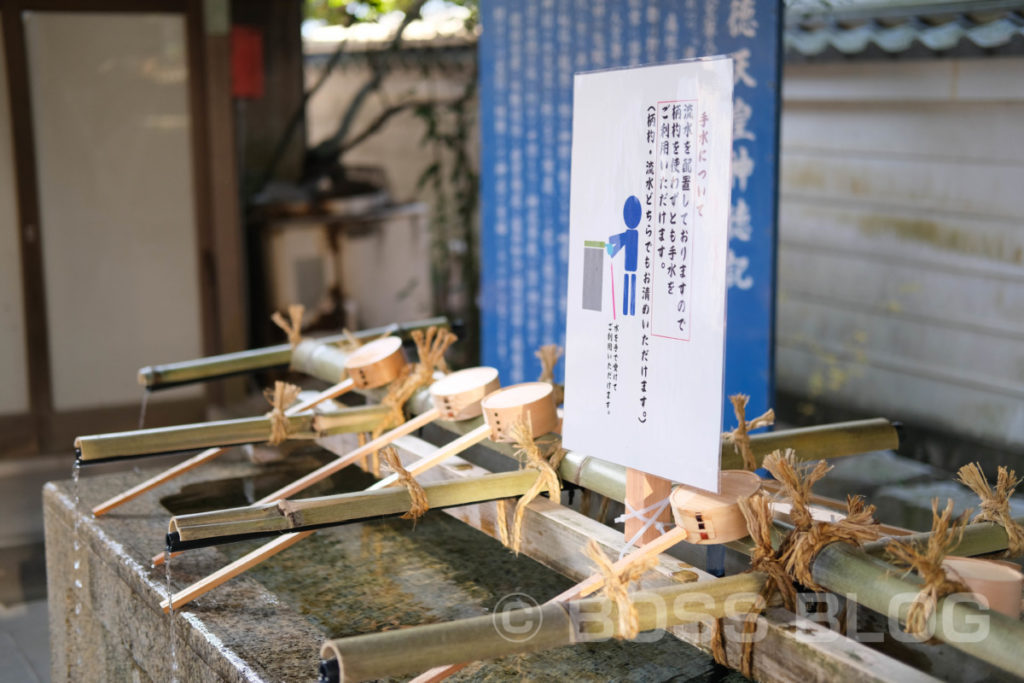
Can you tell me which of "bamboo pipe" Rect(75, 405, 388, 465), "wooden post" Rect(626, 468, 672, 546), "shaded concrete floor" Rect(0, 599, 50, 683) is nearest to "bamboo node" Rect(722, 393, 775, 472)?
"wooden post" Rect(626, 468, 672, 546)

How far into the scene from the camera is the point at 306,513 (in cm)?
247

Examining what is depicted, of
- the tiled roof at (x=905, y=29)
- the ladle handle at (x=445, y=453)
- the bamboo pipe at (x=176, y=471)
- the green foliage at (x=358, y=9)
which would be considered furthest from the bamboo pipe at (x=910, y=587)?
the green foliage at (x=358, y=9)

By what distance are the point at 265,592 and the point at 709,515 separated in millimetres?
1416

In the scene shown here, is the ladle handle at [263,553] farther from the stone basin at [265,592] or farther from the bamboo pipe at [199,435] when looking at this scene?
the bamboo pipe at [199,435]

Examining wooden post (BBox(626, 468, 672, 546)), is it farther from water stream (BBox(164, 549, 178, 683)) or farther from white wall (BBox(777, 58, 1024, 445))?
white wall (BBox(777, 58, 1024, 445))

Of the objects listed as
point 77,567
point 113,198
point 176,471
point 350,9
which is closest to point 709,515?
point 176,471

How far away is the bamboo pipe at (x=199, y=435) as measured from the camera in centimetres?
296

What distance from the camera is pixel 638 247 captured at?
226cm

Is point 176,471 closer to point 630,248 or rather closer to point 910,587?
point 630,248

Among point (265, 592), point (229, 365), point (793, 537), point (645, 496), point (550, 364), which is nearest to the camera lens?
point (793, 537)

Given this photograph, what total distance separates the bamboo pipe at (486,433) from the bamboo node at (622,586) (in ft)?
2.45

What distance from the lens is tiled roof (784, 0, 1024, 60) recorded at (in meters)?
5.54

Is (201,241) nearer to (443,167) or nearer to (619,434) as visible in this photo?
(443,167)

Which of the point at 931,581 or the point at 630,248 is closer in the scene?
the point at 931,581
